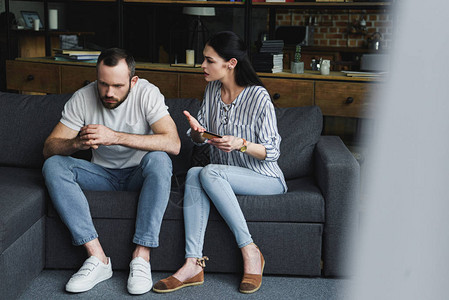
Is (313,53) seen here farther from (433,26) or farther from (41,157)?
(433,26)

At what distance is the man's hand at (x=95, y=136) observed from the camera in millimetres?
2048

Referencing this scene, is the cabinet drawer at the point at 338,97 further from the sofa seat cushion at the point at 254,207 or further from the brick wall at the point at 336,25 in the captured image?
the brick wall at the point at 336,25

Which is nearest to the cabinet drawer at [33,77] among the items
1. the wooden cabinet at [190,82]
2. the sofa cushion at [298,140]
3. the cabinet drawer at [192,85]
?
the wooden cabinet at [190,82]

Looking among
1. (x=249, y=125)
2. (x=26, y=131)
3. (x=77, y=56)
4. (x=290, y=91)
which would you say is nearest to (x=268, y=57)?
(x=290, y=91)

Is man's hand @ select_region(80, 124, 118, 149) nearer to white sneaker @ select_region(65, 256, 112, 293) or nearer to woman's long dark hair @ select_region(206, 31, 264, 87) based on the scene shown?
white sneaker @ select_region(65, 256, 112, 293)

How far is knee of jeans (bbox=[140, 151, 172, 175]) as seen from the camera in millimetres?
2146

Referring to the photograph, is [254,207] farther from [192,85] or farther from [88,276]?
[192,85]

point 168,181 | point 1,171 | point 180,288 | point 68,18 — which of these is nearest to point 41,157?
A: point 1,171

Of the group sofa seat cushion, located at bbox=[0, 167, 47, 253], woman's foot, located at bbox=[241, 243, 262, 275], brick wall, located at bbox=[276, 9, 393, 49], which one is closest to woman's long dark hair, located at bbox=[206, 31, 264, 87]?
woman's foot, located at bbox=[241, 243, 262, 275]

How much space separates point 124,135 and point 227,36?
598 millimetres

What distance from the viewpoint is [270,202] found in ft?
7.05

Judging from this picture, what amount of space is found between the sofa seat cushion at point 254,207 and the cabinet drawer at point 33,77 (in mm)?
1609

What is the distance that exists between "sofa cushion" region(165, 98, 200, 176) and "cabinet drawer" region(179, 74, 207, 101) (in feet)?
1.79

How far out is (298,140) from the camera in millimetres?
2520
